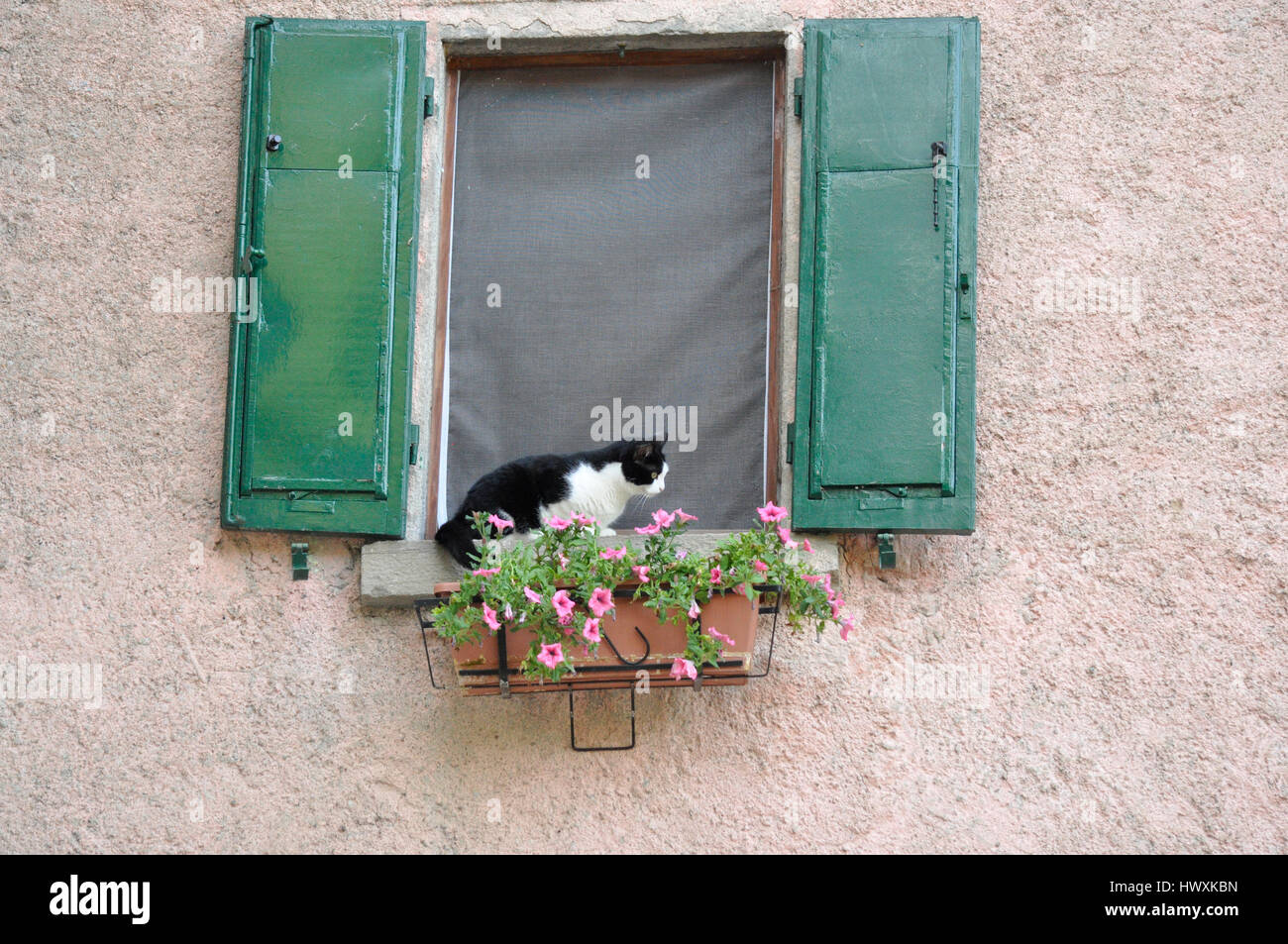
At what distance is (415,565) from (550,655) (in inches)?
24.6

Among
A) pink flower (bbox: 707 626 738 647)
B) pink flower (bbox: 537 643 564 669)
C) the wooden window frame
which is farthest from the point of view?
the wooden window frame

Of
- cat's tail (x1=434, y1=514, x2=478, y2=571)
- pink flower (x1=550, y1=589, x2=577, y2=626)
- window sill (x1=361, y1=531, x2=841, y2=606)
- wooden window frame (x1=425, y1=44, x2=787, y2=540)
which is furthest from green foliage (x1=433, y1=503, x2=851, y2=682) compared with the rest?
wooden window frame (x1=425, y1=44, x2=787, y2=540)

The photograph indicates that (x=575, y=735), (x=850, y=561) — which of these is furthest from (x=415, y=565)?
(x=850, y=561)

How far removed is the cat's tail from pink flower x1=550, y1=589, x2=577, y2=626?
367mm

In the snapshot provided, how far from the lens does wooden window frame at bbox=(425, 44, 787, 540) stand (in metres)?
3.74

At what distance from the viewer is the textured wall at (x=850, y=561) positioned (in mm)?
3406

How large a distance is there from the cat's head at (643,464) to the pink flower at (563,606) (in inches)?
18.4

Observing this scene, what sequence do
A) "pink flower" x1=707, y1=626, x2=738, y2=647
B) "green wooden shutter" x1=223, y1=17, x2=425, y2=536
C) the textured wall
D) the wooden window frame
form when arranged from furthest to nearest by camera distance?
the wooden window frame → "green wooden shutter" x1=223, y1=17, x2=425, y2=536 → the textured wall → "pink flower" x1=707, y1=626, x2=738, y2=647

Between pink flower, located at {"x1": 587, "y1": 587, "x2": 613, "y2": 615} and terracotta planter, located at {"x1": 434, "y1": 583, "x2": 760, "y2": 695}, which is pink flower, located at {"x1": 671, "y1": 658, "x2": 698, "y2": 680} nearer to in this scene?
terracotta planter, located at {"x1": 434, "y1": 583, "x2": 760, "y2": 695}

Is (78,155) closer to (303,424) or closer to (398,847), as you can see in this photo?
(303,424)

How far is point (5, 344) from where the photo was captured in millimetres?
3785

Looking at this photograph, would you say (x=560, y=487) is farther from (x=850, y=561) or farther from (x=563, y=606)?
(x=850, y=561)

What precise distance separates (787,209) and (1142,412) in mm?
1081

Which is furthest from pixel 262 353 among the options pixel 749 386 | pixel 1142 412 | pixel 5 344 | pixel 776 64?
pixel 1142 412
